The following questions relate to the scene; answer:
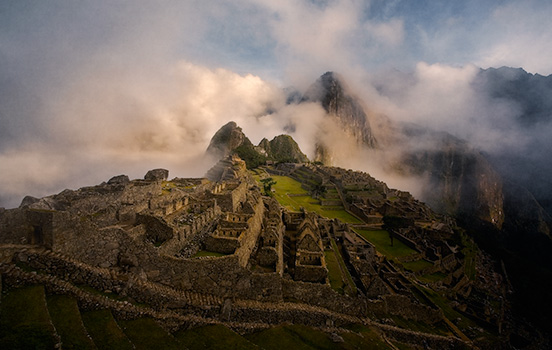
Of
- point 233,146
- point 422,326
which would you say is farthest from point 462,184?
point 422,326

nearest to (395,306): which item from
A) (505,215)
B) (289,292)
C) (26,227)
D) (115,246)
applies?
(289,292)

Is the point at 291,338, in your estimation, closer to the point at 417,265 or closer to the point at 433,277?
the point at 417,265

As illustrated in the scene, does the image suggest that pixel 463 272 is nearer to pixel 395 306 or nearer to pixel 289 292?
pixel 395 306

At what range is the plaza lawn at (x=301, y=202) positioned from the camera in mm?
52812

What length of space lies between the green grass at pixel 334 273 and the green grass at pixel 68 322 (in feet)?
53.2

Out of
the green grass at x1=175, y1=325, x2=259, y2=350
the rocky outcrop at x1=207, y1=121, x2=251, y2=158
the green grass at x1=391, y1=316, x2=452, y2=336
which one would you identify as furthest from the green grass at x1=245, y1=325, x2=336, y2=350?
the rocky outcrop at x1=207, y1=121, x2=251, y2=158

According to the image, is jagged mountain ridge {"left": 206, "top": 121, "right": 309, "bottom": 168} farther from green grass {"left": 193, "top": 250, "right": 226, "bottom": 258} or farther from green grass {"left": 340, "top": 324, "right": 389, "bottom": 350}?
green grass {"left": 340, "top": 324, "right": 389, "bottom": 350}

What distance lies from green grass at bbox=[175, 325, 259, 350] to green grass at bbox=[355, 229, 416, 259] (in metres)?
29.0

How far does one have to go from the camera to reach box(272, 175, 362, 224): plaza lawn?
173ft

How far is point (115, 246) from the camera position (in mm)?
14391

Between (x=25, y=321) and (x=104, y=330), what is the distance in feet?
8.61

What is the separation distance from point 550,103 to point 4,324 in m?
292

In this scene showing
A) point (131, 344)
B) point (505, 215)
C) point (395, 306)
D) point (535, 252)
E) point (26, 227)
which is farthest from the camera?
point (505, 215)

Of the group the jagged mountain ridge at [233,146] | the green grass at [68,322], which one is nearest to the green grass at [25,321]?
the green grass at [68,322]
